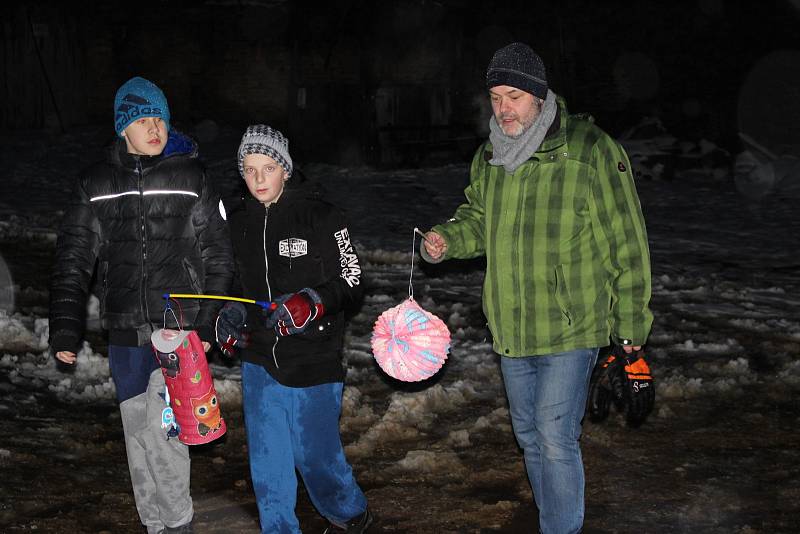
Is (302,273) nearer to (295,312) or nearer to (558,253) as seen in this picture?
(295,312)

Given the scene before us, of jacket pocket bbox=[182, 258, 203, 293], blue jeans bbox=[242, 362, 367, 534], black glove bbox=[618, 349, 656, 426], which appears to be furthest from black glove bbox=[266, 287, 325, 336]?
black glove bbox=[618, 349, 656, 426]

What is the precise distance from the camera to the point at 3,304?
8.48 m

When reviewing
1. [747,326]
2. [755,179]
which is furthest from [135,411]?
[755,179]

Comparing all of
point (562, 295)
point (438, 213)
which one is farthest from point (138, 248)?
point (438, 213)

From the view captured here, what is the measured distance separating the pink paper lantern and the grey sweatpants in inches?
37.3

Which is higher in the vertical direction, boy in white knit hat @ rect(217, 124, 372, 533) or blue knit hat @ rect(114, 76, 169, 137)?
blue knit hat @ rect(114, 76, 169, 137)

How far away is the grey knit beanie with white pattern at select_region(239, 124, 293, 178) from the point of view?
12.4 ft

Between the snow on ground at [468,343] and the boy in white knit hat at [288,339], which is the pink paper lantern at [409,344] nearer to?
the boy in white knit hat at [288,339]

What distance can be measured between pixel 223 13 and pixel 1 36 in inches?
250

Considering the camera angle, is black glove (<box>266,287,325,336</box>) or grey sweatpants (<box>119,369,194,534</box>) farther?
grey sweatpants (<box>119,369,194,534</box>)

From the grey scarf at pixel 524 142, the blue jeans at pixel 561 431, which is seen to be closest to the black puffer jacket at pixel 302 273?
the grey scarf at pixel 524 142

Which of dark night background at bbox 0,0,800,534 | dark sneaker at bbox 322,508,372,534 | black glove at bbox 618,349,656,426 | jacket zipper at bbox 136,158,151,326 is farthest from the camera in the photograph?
dark night background at bbox 0,0,800,534

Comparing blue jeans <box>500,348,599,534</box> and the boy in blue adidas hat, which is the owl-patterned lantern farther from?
blue jeans <box>500,348,599,534</box>

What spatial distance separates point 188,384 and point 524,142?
1.62m
